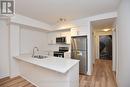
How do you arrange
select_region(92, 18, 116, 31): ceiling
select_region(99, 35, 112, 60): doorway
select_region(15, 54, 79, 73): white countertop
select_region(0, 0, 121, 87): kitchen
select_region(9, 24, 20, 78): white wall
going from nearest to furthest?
1. select_region(15, 54, 79, 73): white countertop
2. select_region(0, 0, 121, 87): kitchen
3. select_region(9, 24, 20, 78): white wall
4. select_region(92, 18, 116, 31): ceiling
5. select_region(99, 35, 112, 60): doorway

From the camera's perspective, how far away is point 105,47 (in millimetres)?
7195

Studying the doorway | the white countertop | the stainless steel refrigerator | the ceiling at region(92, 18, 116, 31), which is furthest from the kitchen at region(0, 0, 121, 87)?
the doorway

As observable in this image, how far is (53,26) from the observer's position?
5.12 meters

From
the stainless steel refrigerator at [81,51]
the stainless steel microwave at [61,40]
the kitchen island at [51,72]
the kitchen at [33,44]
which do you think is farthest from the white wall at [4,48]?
the stainless steel refrigerator at [81,51]

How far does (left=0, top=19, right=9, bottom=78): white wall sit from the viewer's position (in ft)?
11.4

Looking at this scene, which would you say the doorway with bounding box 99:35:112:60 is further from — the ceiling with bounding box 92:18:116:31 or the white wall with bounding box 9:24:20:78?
the white wall with bounding box 9:24:20:78

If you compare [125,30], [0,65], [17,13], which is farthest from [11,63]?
[125,30]

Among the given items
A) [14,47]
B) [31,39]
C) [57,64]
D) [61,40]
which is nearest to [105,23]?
[61,40]

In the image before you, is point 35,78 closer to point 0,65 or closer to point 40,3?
point 0,65

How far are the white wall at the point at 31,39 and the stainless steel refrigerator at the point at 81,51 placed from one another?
207 cm

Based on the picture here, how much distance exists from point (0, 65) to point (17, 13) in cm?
211

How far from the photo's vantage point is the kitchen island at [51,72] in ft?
6.25

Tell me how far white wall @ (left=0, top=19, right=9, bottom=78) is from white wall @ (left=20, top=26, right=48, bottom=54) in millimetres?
627

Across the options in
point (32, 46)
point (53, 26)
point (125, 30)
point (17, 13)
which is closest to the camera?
point (125, 30)
